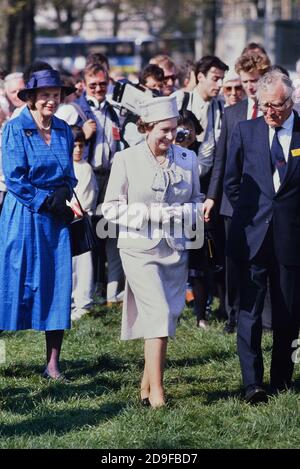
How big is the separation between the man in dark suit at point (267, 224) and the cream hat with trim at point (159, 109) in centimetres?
58

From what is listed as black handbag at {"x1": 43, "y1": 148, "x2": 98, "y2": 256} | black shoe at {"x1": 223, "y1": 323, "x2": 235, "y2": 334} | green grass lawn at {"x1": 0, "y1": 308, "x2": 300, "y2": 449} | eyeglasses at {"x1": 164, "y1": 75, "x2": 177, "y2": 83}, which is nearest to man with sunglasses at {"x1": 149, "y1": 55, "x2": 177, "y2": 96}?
eyeglasses at {"x1": 164, "y1": 75, "x2": 177, "y2": 83}

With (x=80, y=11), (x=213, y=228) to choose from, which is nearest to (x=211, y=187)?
(x=213, y=228)

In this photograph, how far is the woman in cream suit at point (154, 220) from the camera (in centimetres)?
679

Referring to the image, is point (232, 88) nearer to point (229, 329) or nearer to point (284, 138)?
point (229, 329)

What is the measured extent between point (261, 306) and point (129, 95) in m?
3.87

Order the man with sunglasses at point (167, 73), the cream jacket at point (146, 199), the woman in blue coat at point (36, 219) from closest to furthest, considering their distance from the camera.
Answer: the cream jacket at point (146, 199) → the woman in blue coat at point (36, 219) → the man with sunglasses at point (167, 73)

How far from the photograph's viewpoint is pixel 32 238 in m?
7.62

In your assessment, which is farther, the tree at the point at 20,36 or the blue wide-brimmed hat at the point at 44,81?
the tree at the point at 20,36

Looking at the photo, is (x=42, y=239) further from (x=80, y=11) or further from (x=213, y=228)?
(x=80, y=11)

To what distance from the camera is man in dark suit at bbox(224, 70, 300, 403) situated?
6.90 metres

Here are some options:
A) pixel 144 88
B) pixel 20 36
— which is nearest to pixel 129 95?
pixel 144 88

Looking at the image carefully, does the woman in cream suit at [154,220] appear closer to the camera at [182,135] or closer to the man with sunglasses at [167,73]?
the camera at [182,135]

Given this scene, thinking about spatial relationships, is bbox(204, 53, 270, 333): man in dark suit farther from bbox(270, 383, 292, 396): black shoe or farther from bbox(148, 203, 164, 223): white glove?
bbox(148, 203, 164, 223): white glove

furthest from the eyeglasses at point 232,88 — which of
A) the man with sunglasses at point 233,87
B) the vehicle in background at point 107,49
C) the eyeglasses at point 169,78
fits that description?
the vehicle in background at point 107,49
